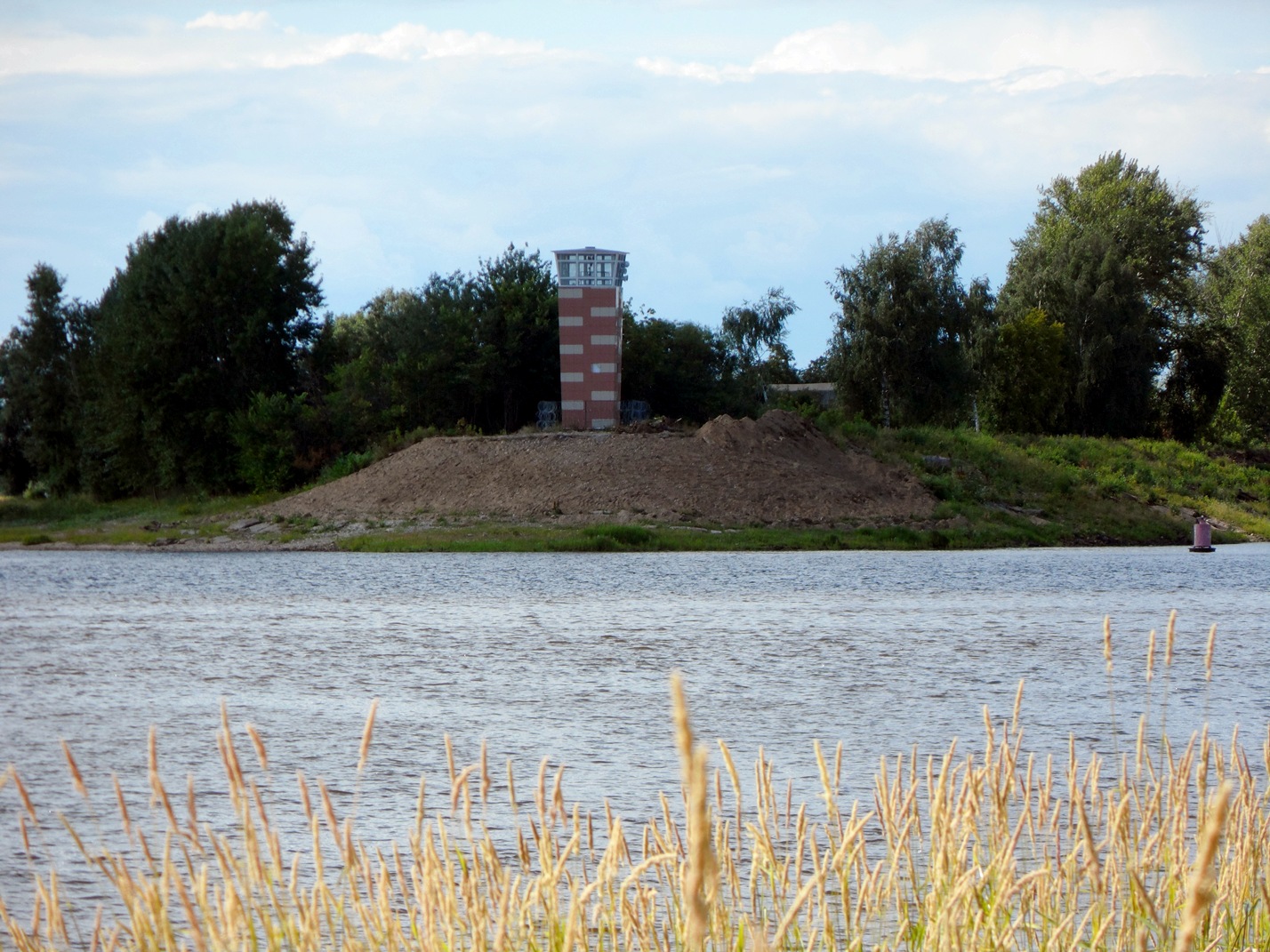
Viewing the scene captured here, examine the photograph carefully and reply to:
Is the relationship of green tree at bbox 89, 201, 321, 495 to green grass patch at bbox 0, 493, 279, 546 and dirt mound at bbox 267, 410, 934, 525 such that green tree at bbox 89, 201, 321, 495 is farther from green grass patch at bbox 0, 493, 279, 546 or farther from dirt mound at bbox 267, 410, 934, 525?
dirt mound at bbox 267, 410, 934, 525

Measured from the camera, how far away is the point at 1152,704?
9.57 m

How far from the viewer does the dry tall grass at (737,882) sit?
3.00 metres

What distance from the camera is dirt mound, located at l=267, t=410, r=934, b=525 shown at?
34.0 meters

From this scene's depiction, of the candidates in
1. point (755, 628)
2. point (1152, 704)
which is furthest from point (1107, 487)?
point (1152, 704)

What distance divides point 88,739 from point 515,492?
26680 mm

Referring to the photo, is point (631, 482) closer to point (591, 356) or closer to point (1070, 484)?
point (591, 356)

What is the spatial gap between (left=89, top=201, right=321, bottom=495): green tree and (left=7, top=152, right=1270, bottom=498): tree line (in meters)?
0.08

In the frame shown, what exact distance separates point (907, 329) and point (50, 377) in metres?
32.7

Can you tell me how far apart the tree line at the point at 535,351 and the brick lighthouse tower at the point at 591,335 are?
3.20m

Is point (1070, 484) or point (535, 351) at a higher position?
point (535, 351)

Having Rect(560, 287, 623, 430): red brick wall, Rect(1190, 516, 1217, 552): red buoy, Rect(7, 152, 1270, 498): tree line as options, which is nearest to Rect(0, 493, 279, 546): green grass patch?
Rect(7, 152, 1270, 498): tree line

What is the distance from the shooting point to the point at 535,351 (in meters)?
45.3

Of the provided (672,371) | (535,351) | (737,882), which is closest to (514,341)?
(535,351)

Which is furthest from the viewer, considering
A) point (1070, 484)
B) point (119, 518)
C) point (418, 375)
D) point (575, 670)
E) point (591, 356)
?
point (418, 375)
